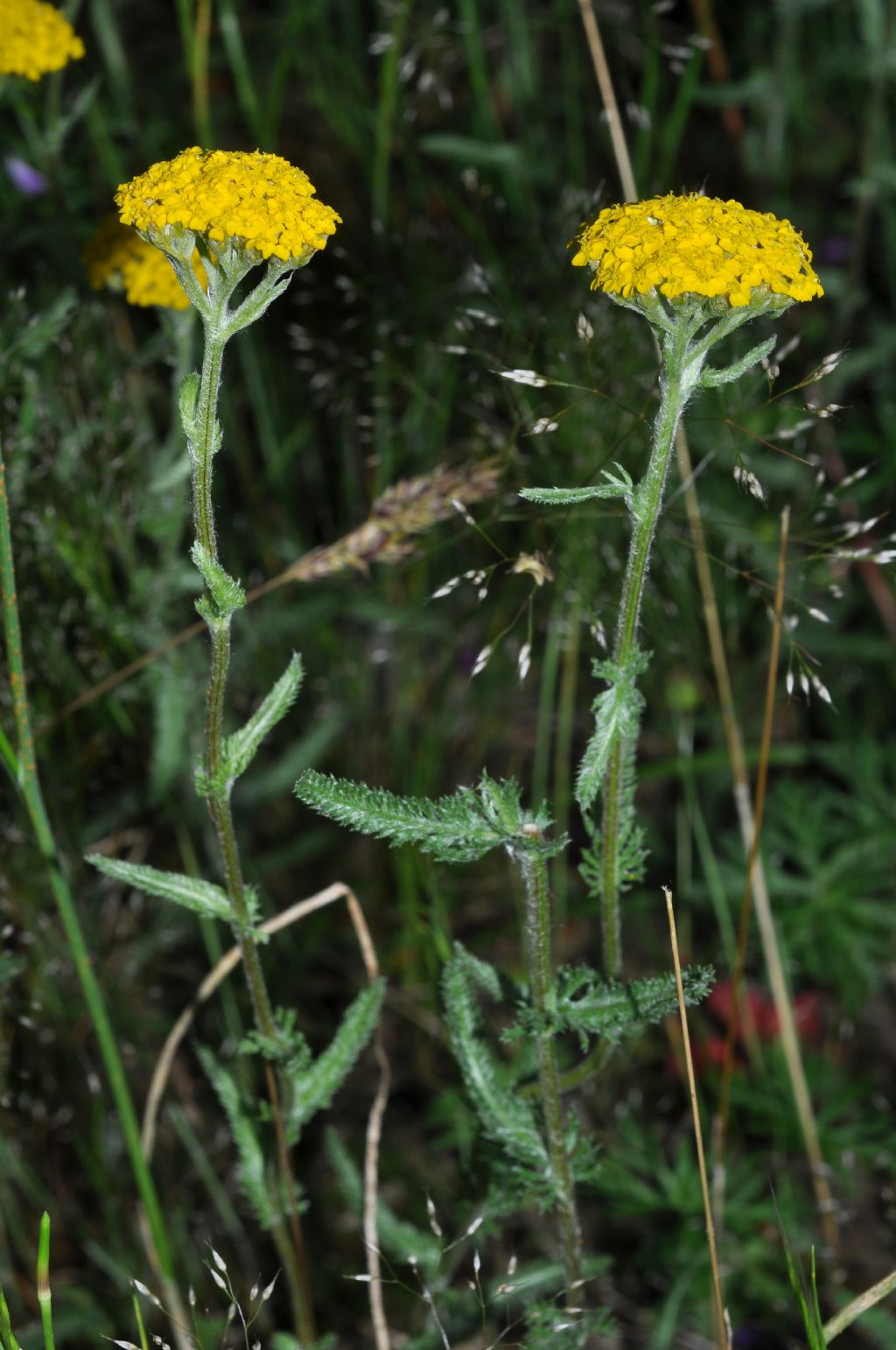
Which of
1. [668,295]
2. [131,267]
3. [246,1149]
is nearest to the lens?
[668,295]

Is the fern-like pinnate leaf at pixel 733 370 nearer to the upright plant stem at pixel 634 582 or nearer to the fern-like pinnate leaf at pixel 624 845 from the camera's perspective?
the upright plant stem at pixel 634 582

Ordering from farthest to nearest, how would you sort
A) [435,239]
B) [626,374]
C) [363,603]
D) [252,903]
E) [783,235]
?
[435,239] → [363,603] → [626,374] → [252,903] → [783,235]

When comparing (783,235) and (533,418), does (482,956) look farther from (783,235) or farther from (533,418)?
(783,235)

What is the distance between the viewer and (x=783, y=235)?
1401mm

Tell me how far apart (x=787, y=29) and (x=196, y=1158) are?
10.2ft

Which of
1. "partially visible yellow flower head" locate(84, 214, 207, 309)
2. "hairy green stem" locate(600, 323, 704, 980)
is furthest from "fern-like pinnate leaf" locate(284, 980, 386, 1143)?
"partially visible yellow flower head" locate(84, 214, 207, 309)

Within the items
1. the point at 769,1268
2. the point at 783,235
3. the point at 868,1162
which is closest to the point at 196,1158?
the point at 769,1268

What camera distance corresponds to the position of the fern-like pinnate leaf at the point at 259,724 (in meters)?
1.49

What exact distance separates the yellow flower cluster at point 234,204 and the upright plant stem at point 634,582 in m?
0.40

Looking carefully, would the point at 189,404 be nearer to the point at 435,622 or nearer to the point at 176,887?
the point at 176,887

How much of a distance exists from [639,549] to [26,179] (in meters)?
2.22

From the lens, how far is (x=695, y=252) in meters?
1.31

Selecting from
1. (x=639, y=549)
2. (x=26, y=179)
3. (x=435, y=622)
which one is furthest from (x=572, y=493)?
(x=26, y=179)

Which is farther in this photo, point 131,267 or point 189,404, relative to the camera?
point 131,267
